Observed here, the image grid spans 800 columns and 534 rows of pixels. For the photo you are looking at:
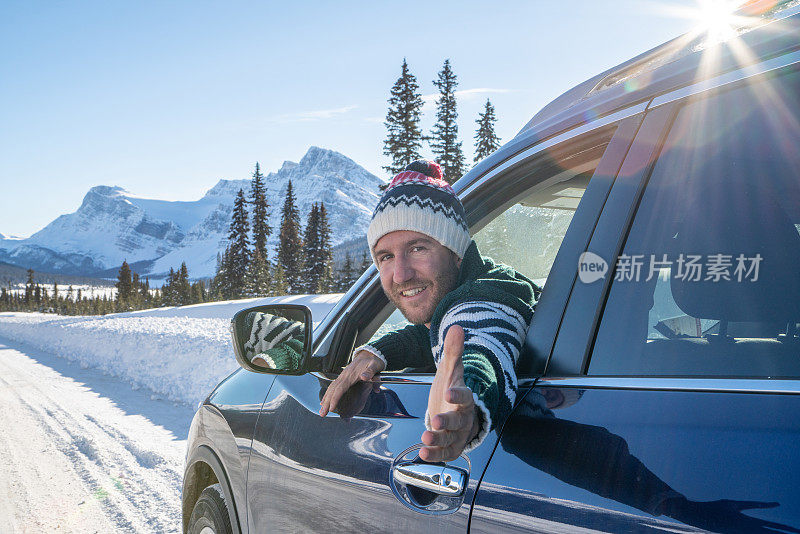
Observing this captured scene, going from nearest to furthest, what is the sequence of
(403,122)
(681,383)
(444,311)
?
1. (681,383)
2. (444,311)
3. (403,122)

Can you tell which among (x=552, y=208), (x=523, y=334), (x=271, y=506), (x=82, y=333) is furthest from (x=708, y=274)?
(x=82, y=333)

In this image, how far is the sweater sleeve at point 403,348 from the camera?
6.78 ft

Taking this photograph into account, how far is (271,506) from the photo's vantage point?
7.22 ft

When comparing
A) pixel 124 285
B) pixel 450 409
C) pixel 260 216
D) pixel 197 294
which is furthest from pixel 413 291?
pixel 124 285

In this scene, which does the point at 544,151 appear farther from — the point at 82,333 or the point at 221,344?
the point at 82,333

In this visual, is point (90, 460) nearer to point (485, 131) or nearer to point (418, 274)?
point (418, 274)

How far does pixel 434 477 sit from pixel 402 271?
76 centimetres

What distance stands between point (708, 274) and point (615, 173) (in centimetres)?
30

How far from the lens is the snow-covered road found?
4.68 meters

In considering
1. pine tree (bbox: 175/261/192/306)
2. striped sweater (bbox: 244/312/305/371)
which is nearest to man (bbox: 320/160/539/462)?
striped sweater (bbox: 244/312/305/371)

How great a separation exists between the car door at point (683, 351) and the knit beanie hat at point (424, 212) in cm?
66

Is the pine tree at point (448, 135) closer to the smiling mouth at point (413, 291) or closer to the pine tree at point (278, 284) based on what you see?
the pine tree at point (278, 284)

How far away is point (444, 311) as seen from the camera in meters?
1.72

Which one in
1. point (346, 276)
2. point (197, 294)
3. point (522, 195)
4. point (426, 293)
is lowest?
point (426, 293)
